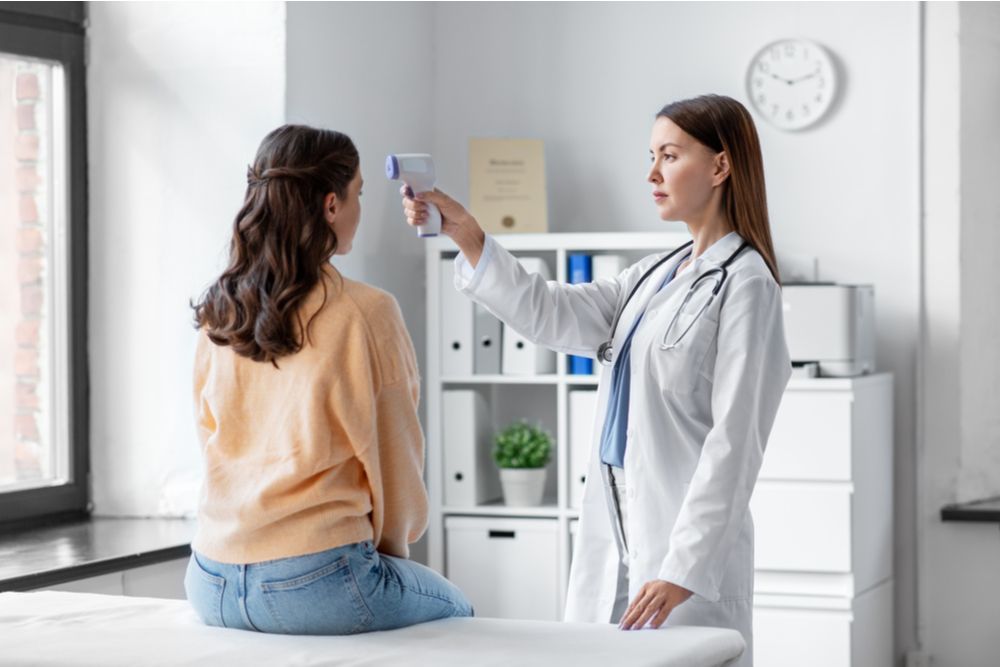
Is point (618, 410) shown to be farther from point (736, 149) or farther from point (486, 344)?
point (486, 344)

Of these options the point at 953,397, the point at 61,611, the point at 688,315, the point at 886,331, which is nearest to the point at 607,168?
the point at 886,331

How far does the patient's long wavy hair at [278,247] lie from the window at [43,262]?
1.89m

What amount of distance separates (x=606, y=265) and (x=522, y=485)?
69 centimetres

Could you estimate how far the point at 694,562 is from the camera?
1.92m

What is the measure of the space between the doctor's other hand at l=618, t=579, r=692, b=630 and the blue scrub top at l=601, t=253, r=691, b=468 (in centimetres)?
25

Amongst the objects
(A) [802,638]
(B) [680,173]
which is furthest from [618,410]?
(A) [802,638]

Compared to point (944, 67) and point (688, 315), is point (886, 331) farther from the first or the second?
point (688, 315)

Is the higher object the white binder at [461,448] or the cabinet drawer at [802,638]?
the white binder at [461,448]

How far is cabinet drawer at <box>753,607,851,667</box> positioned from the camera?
359 cm

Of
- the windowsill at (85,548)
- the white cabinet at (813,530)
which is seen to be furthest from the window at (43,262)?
the white cabinet at (813,530)

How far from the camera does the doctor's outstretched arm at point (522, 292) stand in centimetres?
215

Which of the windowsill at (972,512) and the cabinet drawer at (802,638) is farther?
the windowsill at (972,512)

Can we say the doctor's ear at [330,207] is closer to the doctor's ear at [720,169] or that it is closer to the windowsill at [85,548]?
the doctor's ear at [720,169]

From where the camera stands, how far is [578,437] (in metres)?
3.96
